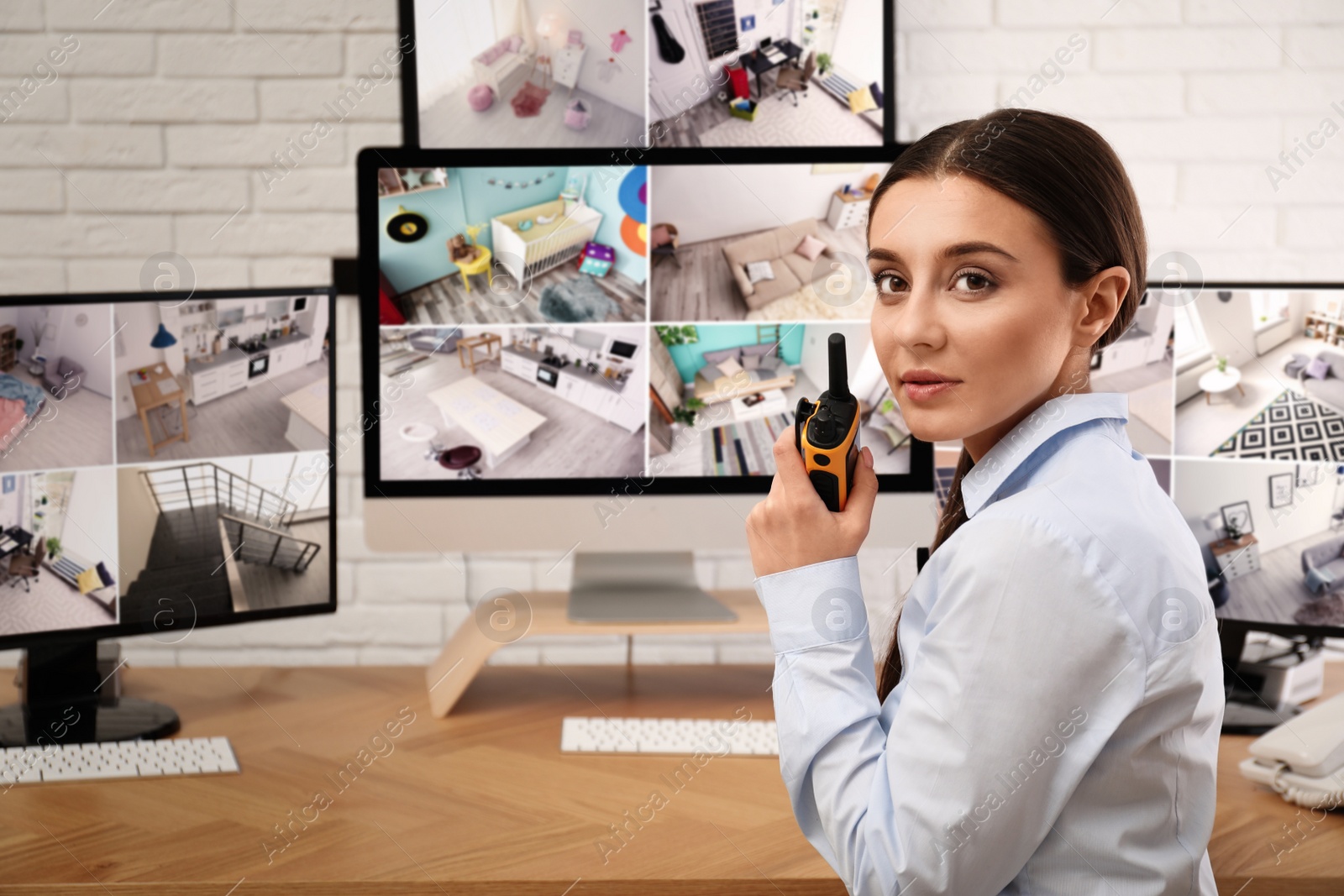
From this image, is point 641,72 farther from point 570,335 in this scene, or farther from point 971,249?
point 971,249

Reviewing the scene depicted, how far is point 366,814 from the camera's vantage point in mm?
946

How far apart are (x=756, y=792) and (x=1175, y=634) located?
546mm

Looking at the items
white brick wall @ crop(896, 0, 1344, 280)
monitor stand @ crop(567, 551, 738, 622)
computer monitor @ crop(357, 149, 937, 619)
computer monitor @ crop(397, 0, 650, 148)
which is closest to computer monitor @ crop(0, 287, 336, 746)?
computer monitor @ crop(357, 149, 937, 619)

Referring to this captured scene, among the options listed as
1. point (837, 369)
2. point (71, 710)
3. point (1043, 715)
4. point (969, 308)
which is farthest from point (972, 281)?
point (71, 710)

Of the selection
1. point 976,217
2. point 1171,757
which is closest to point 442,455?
point 976,217

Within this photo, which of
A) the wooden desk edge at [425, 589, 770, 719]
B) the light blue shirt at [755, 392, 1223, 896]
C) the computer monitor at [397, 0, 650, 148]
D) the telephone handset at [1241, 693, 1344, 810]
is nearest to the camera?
the light blue shirt at [755, 392, 1223, 896]

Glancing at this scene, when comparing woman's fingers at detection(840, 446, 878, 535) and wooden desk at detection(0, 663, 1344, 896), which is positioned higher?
woman's fingers at detection(840, 446, 878, 535)

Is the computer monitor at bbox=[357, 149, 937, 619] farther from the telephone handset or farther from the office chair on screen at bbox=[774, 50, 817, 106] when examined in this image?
the telephone handset

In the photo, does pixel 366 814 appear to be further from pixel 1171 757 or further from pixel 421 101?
pixel 421 101

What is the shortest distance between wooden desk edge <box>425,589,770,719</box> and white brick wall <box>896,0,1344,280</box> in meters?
0.86

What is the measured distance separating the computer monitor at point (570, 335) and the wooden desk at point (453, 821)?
0.79 feet

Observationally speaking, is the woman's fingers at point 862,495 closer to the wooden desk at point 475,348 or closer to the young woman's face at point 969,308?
the young woman's face at point 969,308

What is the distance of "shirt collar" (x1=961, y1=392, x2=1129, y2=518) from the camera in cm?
67

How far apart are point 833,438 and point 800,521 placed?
7cm
